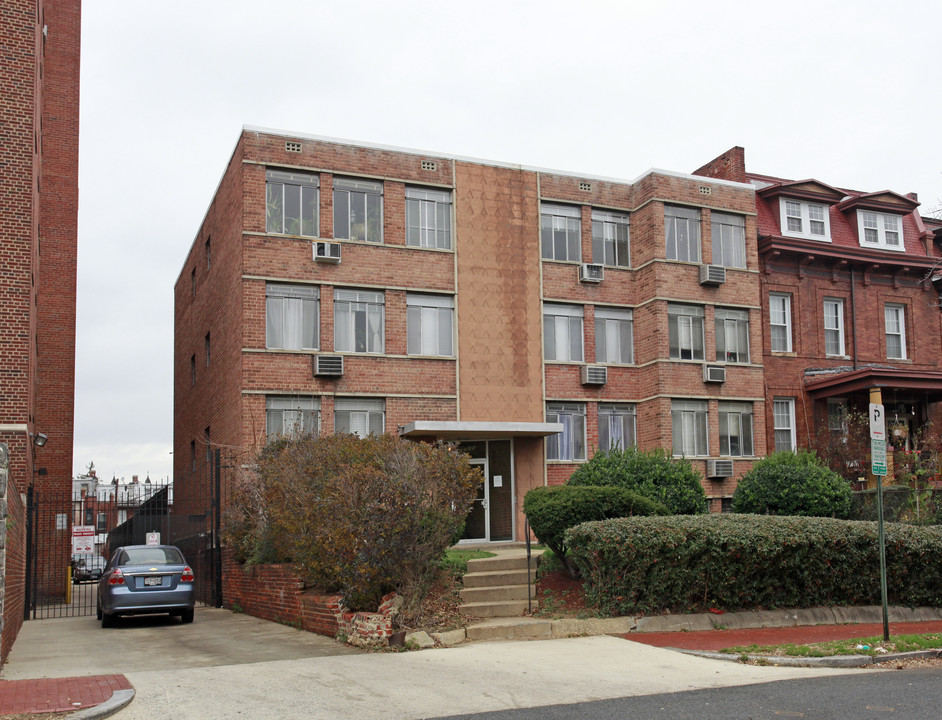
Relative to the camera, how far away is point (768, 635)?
13.6 metres

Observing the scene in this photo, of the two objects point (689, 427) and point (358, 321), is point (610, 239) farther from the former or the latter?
point (358, 321)

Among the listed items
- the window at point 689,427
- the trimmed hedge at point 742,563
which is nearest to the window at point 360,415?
the window at point 689,427

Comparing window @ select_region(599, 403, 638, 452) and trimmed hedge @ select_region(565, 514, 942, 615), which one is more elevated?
window @ select_region(599, 403, 638, 452)

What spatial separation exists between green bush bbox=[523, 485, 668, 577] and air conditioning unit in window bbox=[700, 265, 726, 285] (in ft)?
42.2

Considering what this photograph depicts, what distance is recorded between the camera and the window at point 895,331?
32.2m

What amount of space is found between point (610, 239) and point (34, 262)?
1571 cm

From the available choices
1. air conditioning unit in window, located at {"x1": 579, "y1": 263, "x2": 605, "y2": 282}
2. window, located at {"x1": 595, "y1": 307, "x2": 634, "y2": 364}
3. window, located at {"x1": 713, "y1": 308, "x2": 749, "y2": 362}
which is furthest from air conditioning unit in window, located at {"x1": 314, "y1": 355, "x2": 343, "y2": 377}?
window, located at {"x1": 713, "y1": 308, "x2": 749, "y2": 362}

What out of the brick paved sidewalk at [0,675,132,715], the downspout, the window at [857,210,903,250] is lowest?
the brick paved sidewalk at [0,675,132,715]

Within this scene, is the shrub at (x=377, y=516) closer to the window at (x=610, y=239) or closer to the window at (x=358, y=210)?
the window at (x=358, y=210)

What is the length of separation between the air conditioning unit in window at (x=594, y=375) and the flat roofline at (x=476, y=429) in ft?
6.65

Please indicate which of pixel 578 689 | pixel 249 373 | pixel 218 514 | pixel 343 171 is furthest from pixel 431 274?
pixel 578 689

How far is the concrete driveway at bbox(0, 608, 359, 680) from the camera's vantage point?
39.0 ft

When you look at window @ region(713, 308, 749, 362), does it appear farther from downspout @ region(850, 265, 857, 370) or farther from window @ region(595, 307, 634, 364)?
downspout @ region(850, 265, 857, 370)

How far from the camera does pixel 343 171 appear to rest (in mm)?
25703
